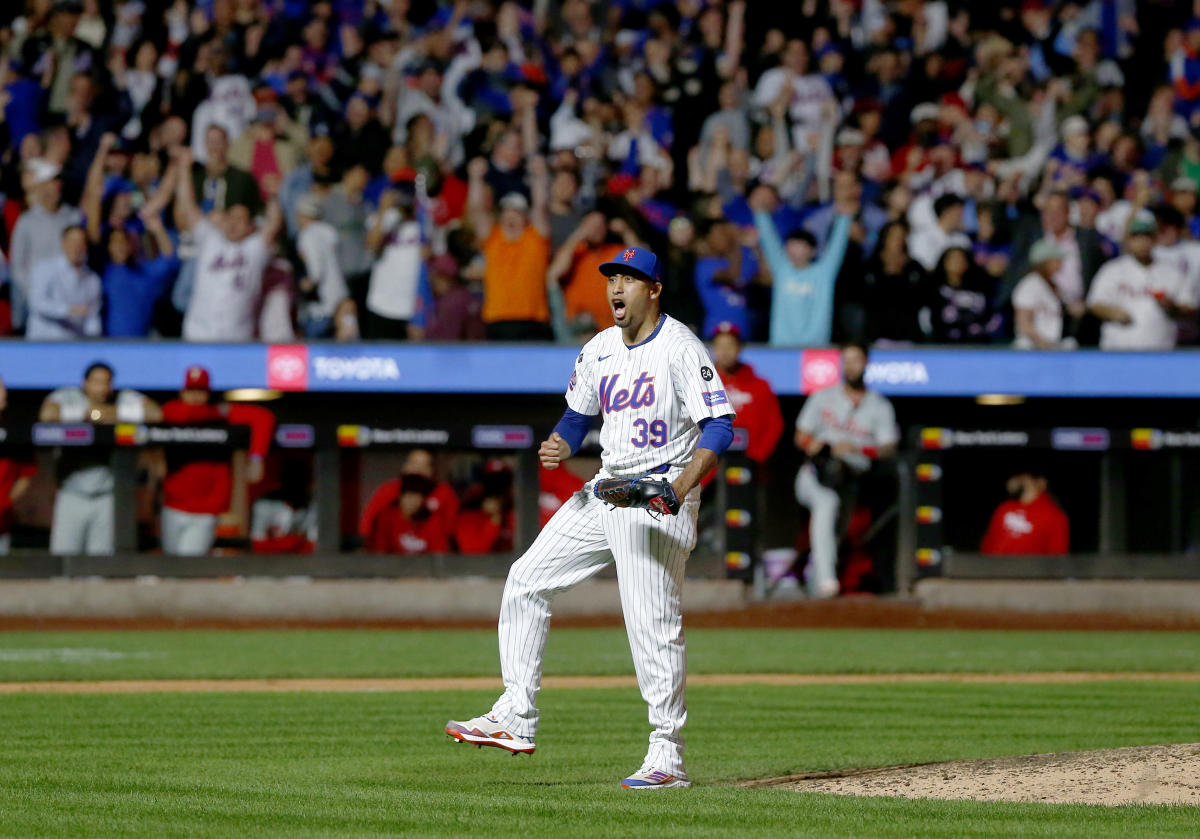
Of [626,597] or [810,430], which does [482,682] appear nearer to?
[626,597]

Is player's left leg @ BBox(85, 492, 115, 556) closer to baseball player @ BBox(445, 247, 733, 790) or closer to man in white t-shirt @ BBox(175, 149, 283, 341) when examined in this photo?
man in white t-shirt @ BBox(175, 149, 283, 341)

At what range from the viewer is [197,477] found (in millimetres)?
13086

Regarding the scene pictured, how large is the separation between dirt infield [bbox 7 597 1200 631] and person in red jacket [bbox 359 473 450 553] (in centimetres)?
58

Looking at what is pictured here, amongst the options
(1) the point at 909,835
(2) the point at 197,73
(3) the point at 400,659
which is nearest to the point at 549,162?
(2) the point at 197,73

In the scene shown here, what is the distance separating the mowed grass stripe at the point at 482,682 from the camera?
888cm

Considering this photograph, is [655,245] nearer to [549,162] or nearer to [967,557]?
[549,162]

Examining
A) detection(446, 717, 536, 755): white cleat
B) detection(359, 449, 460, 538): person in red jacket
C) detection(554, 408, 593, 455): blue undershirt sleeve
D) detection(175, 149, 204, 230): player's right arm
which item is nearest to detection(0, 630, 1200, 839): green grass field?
detection(446, 717, 536, 755): white cleat

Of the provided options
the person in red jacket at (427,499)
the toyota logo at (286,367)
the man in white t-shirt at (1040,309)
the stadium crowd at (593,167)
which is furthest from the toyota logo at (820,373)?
the toyota logo at (286,367)

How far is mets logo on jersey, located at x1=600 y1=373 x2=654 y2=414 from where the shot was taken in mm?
5512

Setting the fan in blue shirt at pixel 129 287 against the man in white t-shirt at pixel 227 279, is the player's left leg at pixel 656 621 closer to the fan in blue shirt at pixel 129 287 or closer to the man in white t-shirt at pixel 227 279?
the man in white t-shirt at pixel 227 279

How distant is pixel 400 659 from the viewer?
34.4 ft

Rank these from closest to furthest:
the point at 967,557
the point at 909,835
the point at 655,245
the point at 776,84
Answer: the point at 909,835 → the point at 967,557 → the point at 655,245 → the point at 776,84

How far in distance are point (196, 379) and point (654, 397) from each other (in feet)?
26.4

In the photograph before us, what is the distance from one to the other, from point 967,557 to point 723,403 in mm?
8573
